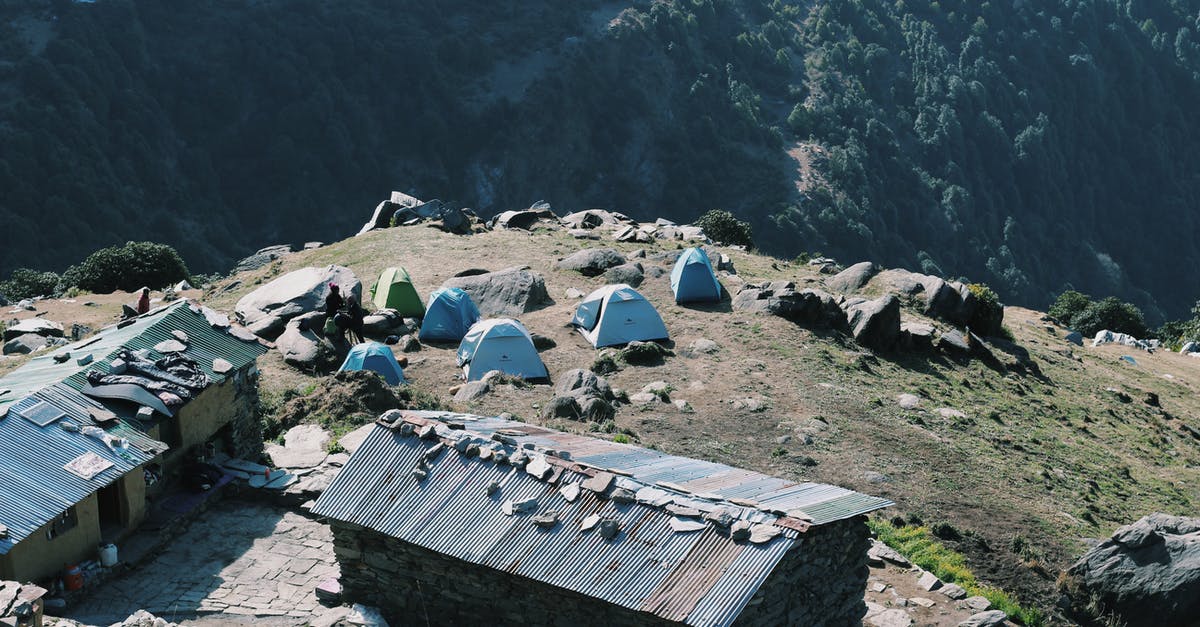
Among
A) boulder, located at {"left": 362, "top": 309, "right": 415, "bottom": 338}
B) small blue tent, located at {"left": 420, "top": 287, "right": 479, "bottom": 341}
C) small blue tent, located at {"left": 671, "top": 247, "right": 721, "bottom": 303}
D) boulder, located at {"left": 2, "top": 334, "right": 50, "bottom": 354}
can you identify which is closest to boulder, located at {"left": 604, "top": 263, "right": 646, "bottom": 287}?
small blue tent, located at {"left": 671, "top": 247, "right": 721, "bottom": 303}

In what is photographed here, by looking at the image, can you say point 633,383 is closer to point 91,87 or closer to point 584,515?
point 584,515

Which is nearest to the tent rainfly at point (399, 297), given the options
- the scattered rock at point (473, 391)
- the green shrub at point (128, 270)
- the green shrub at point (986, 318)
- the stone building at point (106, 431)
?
the scattered rock at point (473, 391)

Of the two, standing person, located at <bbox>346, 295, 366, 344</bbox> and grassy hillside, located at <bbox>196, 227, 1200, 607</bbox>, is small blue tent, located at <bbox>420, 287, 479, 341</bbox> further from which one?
standing person, located at <bbox>346, 295, 366, 344</bbox>

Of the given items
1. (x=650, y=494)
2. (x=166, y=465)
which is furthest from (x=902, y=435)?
(x=166, y=465)

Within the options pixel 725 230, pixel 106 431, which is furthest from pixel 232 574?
pixel 725 230

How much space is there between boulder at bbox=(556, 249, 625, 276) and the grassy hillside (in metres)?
0.48

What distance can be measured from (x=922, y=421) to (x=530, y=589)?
12836 mm

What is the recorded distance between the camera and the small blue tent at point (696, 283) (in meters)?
29.6

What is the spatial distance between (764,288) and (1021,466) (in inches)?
369

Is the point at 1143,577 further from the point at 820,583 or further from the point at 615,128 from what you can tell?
the point at 615,128

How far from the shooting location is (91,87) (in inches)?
3017

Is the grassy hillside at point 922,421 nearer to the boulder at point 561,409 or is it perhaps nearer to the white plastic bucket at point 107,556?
the boulder at point 561,409

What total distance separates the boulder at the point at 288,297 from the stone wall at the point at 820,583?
1812 cm

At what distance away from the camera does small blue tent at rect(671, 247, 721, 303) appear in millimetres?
29578
